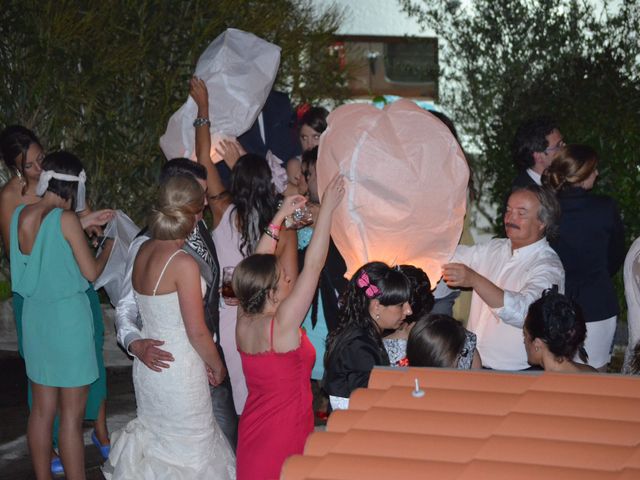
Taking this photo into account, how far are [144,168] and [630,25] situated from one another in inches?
193

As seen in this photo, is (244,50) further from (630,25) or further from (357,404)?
(630,25)

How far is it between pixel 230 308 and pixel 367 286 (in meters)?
1.41

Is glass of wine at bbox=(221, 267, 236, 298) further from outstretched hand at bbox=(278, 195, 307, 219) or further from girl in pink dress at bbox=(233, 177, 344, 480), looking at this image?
girl in pink dress at bbox=(233, 177, 344, 480)

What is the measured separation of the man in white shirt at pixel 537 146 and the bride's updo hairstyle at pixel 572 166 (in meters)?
0.29

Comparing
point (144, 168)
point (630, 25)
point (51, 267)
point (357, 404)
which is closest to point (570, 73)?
point (630, 25)

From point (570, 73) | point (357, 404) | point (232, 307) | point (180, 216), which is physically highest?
point (570, 73)

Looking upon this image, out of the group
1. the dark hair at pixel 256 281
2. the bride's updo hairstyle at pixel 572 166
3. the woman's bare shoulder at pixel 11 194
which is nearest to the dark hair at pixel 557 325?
the dark hair at pixel 256 281

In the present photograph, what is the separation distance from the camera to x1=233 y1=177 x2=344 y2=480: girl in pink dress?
3.66 meters

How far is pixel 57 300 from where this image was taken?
4703 mm

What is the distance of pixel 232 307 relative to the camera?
16.3ft

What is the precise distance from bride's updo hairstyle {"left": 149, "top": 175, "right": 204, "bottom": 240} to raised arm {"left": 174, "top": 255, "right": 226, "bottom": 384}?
0.40 feet

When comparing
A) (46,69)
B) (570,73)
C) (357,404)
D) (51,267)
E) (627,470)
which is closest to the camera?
(627,470)

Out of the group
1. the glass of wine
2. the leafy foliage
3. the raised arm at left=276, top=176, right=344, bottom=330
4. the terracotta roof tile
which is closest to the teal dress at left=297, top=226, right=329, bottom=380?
the glass of wine

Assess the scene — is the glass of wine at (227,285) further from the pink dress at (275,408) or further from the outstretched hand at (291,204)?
the pink dress at (275,408)
